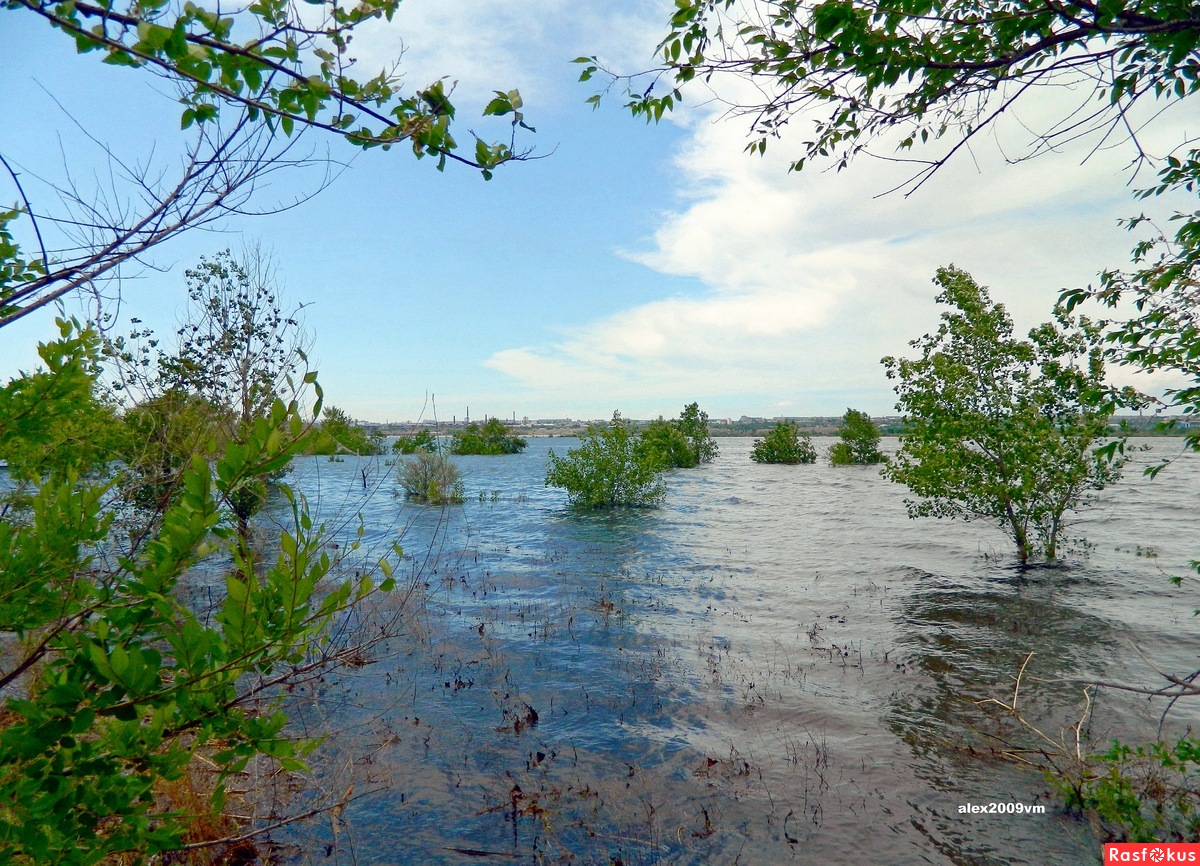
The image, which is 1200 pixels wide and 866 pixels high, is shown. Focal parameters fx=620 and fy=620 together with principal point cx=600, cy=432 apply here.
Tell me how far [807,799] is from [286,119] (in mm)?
6677

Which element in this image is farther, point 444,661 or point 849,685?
point 444,661

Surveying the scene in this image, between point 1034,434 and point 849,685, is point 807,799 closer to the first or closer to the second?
point 849,685

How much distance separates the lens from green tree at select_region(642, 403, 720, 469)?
53594 millimetres

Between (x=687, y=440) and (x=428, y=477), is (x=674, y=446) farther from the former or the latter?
(x=428, y=477)

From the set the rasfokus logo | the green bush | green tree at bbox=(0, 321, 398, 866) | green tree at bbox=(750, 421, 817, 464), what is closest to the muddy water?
the rasfokus logo

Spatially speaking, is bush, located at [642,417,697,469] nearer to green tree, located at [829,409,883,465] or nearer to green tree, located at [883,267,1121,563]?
green tree, located at [829,409,883,465]

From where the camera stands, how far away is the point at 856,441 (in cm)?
5866

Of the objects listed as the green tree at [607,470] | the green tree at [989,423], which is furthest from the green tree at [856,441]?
the green tree at [989,423]

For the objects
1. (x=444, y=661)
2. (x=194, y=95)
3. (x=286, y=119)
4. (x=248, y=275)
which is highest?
(x=248, y=275)

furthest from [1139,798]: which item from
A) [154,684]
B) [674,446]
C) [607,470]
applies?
[674,446]

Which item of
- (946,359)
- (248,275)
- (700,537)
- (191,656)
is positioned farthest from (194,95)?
(700,537)

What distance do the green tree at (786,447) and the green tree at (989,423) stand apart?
4798 centimetres

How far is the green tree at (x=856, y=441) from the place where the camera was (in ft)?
191

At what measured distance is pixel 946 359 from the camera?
14.3m
